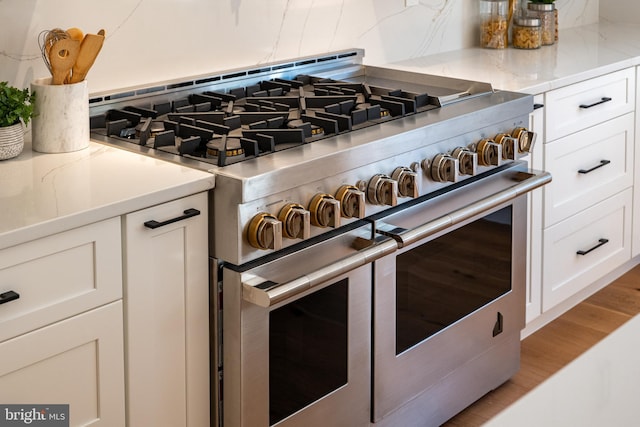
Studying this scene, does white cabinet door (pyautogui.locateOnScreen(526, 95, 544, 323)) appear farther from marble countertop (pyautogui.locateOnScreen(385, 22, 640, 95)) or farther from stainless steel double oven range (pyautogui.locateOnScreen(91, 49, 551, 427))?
stainless steel double oven range (pyautogui.locateOnScreen(91, 49, 551, 427))

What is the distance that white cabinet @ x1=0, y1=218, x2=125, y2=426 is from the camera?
1730mm

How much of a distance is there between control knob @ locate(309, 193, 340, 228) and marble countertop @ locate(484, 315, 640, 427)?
1.06 metres

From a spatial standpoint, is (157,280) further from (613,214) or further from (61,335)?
(613,214)

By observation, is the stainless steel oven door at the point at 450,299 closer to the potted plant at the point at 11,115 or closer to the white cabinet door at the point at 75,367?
the white cabinet door at the point at 75,367

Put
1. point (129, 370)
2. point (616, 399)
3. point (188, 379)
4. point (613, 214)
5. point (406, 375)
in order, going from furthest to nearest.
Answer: point (613, 214)
point (406, 375)
point (188, 379)
point (129, 370)
point (616, 399)

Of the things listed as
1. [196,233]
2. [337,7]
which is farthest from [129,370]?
[337,7]

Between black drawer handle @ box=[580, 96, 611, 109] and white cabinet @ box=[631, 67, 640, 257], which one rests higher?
black drawer handle @ box=[580, 96, 611, 109]

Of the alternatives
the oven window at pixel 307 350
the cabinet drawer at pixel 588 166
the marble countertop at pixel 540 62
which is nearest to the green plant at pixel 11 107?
the oven window at pixel 307 350

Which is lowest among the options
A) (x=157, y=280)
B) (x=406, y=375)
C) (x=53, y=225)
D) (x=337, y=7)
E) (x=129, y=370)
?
(x=406, y=375)

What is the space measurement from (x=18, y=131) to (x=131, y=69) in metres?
0.53

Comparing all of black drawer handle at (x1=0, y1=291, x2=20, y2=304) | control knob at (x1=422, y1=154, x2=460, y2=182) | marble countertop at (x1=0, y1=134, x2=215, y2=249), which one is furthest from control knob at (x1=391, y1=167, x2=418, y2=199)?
black drawer handle at (x1=0, y1=291, x2=20, y2=304)

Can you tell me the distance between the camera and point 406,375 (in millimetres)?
2539

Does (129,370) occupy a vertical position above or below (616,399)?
below

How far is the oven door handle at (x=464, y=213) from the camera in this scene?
2322 millimetres
